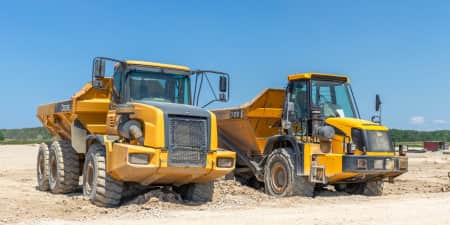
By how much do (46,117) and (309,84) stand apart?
7201 mm

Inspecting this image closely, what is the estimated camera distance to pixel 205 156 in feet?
36.7

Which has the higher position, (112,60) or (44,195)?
(112,60)

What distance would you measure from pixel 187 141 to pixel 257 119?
4131 millimetres

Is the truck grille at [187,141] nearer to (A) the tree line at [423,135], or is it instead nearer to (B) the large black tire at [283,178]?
(B) the large black tire at [283,178]

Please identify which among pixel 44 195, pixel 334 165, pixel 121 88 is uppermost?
pixel 121 88

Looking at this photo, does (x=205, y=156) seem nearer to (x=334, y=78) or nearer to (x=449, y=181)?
(x=334, y=78)

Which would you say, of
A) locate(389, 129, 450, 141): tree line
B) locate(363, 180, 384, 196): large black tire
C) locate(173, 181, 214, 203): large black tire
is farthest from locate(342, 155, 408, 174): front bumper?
locate(389, 129, 450, 141): tree line

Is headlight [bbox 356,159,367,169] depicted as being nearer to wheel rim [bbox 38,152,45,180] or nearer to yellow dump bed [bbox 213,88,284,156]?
yellow dump bed [bbox 213,88,284,156]

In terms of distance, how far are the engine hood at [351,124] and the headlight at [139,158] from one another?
4.79 metres

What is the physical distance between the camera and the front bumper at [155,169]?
10.6 m

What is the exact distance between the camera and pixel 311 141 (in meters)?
13.6

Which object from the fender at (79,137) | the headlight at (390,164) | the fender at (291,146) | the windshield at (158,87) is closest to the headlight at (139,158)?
the windshield at (158,87)

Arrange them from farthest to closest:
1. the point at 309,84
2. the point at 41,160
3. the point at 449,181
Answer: the point at 449,181
the point at 41,160
the point at 309,84

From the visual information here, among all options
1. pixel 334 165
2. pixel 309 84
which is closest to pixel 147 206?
pixel 334 165
